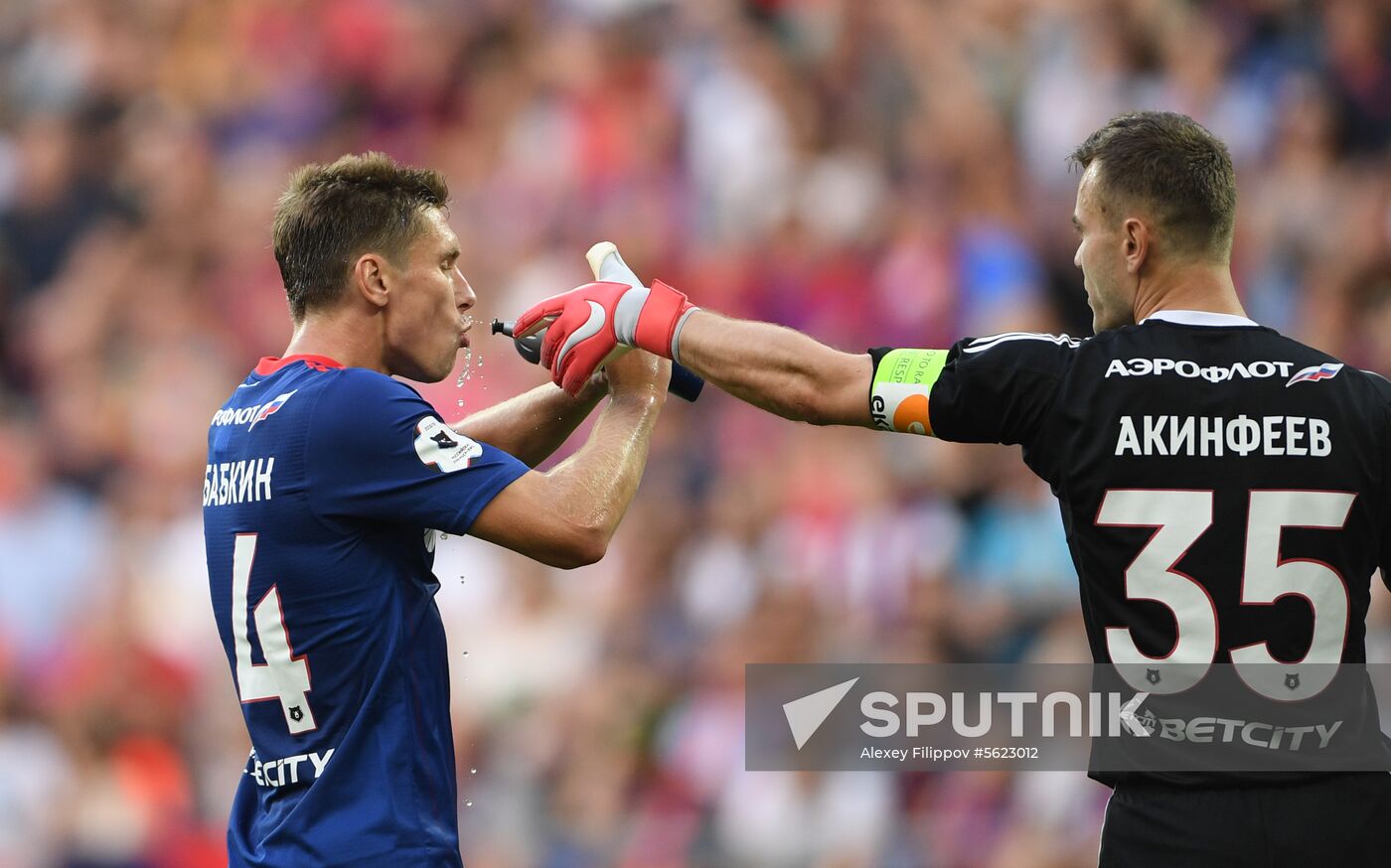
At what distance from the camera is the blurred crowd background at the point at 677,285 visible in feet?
25.3

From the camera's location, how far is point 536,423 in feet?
15.0

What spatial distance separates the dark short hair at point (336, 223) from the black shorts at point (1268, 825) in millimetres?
2186

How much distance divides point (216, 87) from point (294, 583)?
860cm

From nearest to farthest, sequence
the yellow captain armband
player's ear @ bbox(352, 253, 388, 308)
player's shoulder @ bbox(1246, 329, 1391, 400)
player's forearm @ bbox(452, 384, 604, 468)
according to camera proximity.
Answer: player's shoulder @ bbox(1246, 329, 1391, 400) < the yellow captain armband < player's ear @ bbox(352, 253, 388, 308) < player's forearm @ bbox(452, 384, 604, 468)

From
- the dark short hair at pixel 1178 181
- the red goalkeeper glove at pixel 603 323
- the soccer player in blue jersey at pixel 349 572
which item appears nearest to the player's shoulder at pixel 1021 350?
the dark short hair at pixel 1178 181

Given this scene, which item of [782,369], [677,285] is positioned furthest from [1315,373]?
[677,285]

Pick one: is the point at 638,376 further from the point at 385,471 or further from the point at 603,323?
the point at 385,471

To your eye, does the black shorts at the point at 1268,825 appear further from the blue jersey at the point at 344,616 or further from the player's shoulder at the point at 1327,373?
the blue jersey at the point at 344,616

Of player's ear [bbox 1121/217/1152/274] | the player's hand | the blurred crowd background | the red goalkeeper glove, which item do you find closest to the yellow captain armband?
player's ear [bbox 1121/217/1152/274]

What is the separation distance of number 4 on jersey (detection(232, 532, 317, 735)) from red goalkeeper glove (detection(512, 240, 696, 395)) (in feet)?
3.14

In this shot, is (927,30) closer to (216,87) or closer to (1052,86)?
(1052,86)

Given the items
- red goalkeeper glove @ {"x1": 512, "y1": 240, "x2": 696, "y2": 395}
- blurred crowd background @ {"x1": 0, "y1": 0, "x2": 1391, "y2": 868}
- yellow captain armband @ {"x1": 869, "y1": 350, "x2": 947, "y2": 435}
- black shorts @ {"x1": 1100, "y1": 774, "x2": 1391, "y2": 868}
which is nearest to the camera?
black shorts @ {"x1": 1100, "y1": 774, "x2": 1391, "y2": 868}

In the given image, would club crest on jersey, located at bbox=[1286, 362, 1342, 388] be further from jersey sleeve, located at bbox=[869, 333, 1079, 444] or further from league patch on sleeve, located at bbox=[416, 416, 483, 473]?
league patch on sleeve, located at bbox=[416, 416, 483, 473]

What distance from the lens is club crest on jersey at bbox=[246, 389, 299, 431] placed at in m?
3.76
